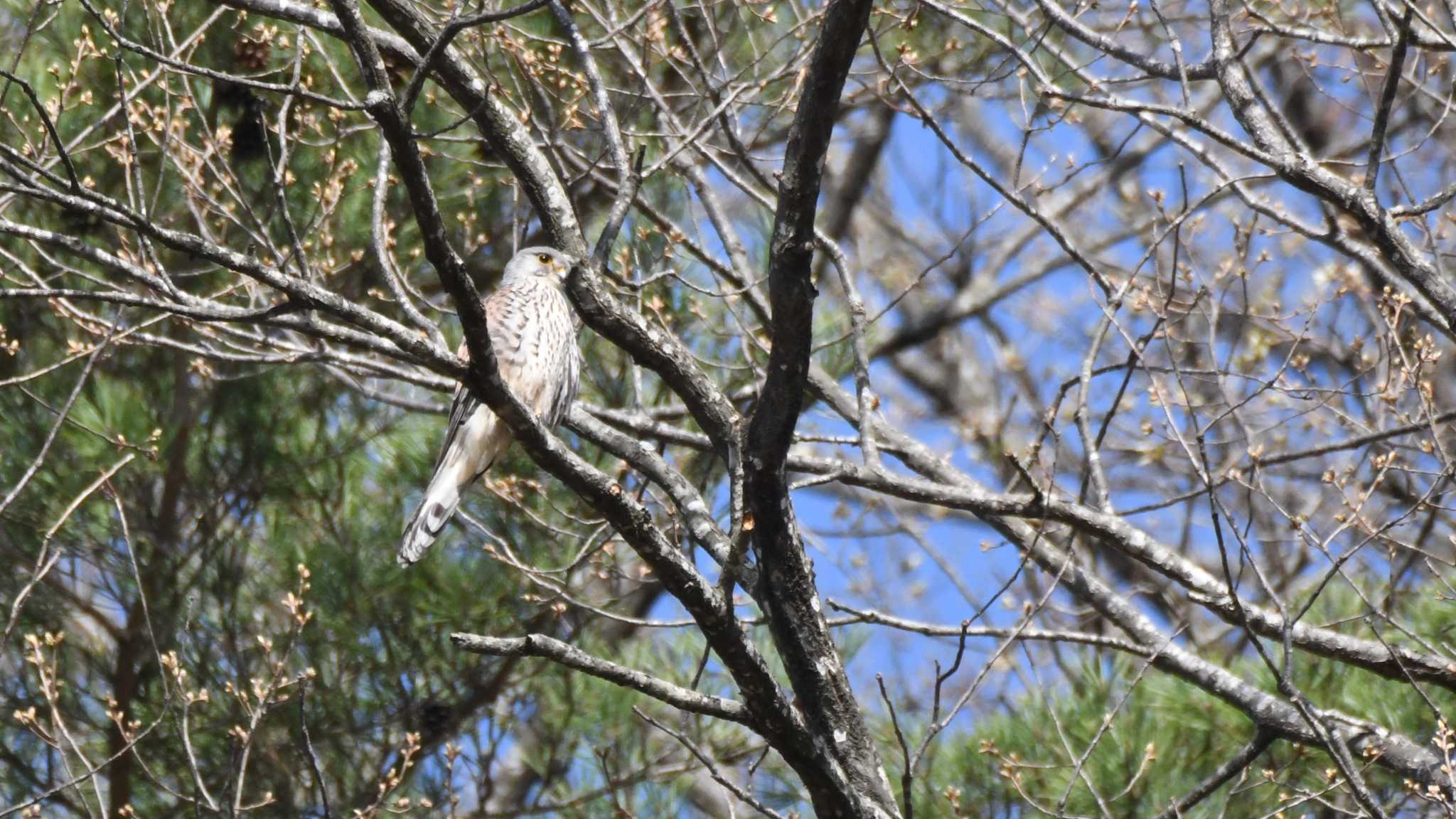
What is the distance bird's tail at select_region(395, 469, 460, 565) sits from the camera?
3.45 metres

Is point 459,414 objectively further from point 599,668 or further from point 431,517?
point 599,668

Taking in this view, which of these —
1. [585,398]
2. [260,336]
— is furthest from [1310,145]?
[260,336]

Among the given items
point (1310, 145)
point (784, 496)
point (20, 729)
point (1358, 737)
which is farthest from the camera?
point (1310, 145)

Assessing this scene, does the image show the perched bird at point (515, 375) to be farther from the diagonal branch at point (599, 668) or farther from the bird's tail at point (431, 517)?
the diagonal branch at point (599, 668)

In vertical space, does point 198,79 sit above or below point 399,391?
above

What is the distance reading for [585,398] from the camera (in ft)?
16.2

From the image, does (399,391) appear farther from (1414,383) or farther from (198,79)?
(1414,383)

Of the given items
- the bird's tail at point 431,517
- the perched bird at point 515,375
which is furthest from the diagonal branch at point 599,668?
the perched bird at point 515,375

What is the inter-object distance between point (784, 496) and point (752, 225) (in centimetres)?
281

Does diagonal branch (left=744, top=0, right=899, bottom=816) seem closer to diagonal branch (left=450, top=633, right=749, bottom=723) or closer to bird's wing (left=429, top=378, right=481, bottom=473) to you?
diagonal branch (left=450, top=633, right=749, bottom=723)

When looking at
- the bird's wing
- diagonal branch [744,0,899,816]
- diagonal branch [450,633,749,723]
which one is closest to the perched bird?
the bird's wing

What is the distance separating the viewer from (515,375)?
4.21 m

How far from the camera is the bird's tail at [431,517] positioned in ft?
11.3

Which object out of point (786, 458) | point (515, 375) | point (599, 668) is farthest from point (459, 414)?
point (599, 668)
